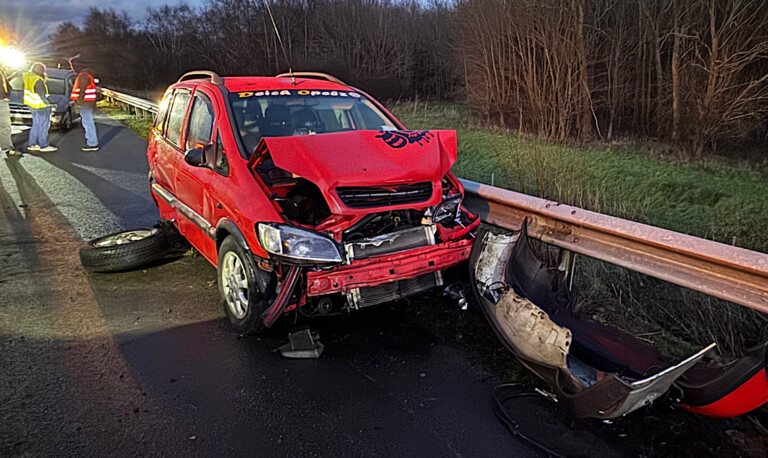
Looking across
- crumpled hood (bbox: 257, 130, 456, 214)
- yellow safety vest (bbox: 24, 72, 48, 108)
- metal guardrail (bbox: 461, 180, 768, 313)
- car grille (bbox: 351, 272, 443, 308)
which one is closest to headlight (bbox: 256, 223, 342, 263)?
crumpled hood (bbox: 257, 130, 456, 214)

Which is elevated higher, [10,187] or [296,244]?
[296,244]

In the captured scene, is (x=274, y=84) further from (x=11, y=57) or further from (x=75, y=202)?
(x=11, y=57)

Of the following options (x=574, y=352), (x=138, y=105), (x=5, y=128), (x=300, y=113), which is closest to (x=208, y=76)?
(x=300, y=113)

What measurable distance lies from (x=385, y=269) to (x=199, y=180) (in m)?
1.89

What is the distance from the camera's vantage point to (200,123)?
5.00 m

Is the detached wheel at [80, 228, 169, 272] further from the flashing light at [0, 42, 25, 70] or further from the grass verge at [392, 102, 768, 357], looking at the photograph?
the flashing light at [0, 42, 25, 70]

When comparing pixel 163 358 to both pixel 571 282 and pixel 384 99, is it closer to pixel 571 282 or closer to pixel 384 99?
pixel 571 282

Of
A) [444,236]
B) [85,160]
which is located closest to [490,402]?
[444,236]

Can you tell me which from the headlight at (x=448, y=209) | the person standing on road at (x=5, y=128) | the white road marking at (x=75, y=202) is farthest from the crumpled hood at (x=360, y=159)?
the person standing on road at (x=5, y=128)

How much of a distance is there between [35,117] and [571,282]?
43.6 ft

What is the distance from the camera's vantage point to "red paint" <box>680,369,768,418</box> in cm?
255

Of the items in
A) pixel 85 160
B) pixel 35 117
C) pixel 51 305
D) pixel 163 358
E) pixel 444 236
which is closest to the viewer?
pixel 163 358

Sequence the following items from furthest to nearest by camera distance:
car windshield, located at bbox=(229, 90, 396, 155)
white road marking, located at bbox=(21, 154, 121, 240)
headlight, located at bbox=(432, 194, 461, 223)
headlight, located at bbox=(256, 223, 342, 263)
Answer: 1. white road marking, located at bbox=(21, 154, 121, 240)
2. car windshield, located at bbox=(229, 90, 396, 155)
3. headlight, located at bbox=(432, 194, 461, 223)
4. headlight, located at bbox=(256, 223, 342, 263)

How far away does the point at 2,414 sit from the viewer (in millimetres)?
3104
